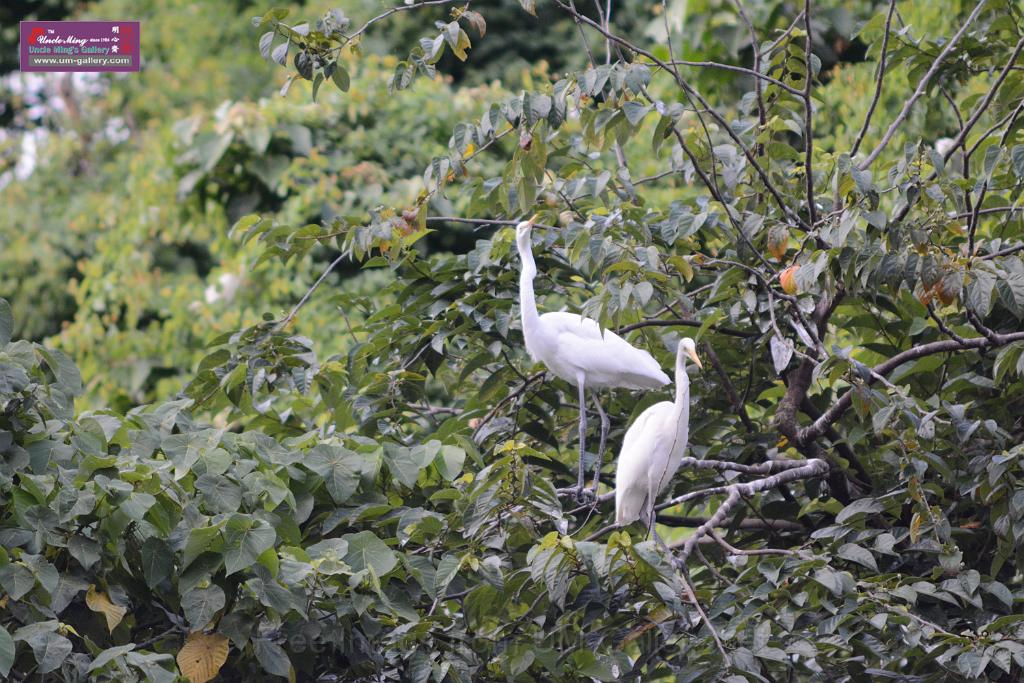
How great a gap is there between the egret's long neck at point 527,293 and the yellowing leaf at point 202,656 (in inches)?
49.6

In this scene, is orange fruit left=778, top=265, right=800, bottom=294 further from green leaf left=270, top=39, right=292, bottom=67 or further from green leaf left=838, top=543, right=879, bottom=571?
green leaf left=270, top=39, right=292, bottom=67

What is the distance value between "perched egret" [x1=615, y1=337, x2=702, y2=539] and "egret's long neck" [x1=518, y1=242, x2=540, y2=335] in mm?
424

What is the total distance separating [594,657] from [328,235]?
1571 millimetres

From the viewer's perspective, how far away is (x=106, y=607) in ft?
8.74

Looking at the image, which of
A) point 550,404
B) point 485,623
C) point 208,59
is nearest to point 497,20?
point 208,59

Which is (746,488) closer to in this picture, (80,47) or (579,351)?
(579,351)

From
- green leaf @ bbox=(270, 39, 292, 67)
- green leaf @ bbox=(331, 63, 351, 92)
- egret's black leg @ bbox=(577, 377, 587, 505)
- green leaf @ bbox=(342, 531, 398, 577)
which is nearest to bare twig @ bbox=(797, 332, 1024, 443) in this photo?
egret's black leg @ bbox=(577, 377, 587, 505)

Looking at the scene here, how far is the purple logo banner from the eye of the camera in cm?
447

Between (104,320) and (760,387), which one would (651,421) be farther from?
(104,320)

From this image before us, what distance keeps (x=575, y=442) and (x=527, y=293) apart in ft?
2.66

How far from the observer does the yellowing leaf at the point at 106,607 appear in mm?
2648

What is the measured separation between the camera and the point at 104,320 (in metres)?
8.14

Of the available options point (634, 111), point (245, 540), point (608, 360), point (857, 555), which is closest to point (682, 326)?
point (608, 360)

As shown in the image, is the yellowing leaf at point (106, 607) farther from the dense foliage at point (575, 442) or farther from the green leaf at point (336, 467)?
the green leaf at point (336, 467)
